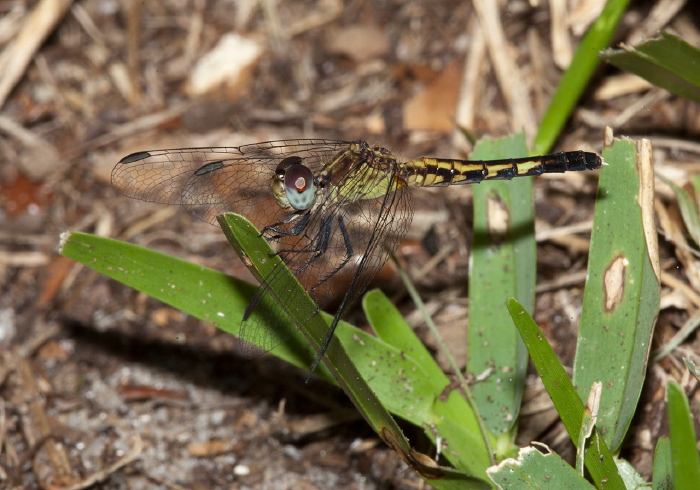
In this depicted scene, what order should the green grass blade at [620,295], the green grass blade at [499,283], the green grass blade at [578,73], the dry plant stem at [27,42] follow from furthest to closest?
the dry plant stem at [27,42]
the green grass blade at [578,73]
the green grass blade at [499,283]
the green grass blade at [620,295]

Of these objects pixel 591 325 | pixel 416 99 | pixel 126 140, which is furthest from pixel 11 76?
pixel 591 325

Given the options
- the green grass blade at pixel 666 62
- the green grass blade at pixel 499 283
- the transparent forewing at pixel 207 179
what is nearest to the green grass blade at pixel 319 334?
the green grass blade at pixel 499 283

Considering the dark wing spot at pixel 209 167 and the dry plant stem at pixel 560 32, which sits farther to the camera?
the dry plant stem at pixel 560 32

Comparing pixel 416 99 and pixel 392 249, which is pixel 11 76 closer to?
pixel 416 99

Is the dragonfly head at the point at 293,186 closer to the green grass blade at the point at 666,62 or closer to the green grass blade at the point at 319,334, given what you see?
the green grass blade at the point at 319,334

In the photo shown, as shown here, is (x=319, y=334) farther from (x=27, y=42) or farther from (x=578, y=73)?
(x=27, y=42)

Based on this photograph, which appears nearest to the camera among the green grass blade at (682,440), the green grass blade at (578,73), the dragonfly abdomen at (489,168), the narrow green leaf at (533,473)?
the green grass blade at (682,440)
